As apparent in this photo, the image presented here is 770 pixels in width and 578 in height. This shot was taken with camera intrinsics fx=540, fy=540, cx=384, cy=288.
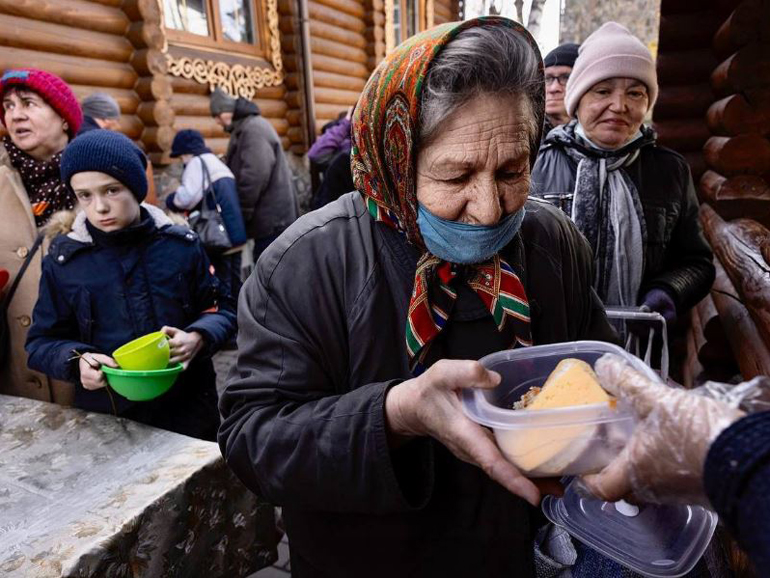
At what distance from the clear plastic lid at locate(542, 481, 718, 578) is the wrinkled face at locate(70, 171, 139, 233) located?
196 cm

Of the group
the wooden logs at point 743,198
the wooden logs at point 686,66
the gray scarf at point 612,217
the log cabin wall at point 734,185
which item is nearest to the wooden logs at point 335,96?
the wooden logs at point 686,66

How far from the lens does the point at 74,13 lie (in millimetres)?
5180

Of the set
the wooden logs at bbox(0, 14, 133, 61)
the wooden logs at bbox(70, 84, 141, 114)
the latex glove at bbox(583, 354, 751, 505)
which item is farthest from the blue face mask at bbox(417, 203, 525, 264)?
the wooden logs at bbox(70, 84, 141, 114)

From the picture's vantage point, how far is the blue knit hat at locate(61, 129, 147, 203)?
7.32 ft

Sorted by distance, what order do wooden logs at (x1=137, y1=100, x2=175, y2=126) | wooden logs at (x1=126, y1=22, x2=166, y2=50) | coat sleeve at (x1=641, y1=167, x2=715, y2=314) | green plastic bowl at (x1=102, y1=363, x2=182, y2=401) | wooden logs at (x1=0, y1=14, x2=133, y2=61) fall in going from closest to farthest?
green plastic bowl at (x1=102, y1=363, x2=182, y2=401), coat sleeve at (x1=641, y1=167, x2=715, y2=314), wooden logs at (x1=0, y1=14, x2=133, y2=61), wooden logs at (x1=126, y1=22, x2=166, y2=50), wooden logs at (x1=137, y1=100, x2=175, y2=126)

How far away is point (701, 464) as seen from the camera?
2.30 feet

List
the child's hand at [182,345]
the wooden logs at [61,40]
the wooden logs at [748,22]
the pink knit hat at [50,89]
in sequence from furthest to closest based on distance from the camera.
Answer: the wooden logs at [61,40] → the wooden logs at [748,22] → the pink knit hat at [50,89] → the child's hand at [182,345]

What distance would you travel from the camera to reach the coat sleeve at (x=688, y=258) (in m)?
2.47

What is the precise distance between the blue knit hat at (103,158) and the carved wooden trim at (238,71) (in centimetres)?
482

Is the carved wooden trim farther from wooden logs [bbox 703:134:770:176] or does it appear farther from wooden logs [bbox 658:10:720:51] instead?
wooden logs [bbox 703:134:770:176]

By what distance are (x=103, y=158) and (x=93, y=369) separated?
883 millimetres

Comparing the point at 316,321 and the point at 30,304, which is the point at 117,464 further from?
the point at 30,304

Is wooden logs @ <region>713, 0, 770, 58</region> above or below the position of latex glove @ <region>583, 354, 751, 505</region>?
above

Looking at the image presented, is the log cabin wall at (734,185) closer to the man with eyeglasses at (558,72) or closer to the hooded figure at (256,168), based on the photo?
the man with eyeglasses at (558,72)
